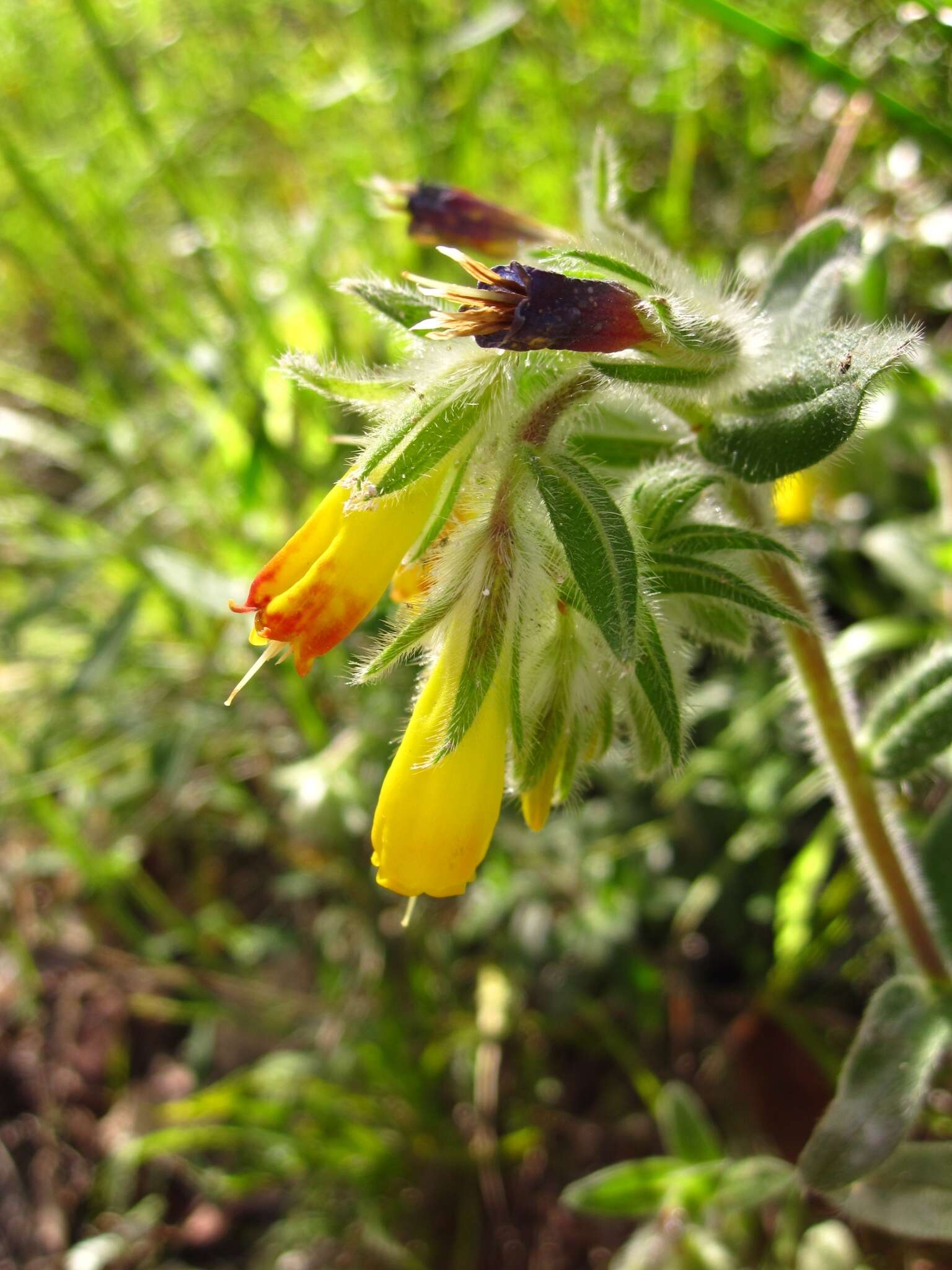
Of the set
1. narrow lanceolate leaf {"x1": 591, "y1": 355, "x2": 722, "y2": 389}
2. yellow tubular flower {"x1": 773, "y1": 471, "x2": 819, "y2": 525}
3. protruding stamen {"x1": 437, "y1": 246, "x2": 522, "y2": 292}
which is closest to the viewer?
protruding stamen {"x1": 437, "y1": 246, "x2": 522, "y2": 292}

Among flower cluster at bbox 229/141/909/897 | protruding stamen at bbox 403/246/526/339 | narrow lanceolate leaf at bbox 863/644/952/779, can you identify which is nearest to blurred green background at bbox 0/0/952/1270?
narrow lanceolate leaf at bbox 863/644/952/779

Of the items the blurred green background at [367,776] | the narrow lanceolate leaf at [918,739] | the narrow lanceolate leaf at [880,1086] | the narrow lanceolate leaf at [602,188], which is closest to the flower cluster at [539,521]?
the narrow lanceolate leaf at [602,188]

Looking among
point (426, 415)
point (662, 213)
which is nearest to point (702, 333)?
point (426, 415)

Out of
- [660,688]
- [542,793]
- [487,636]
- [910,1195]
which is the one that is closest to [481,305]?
[487,636]

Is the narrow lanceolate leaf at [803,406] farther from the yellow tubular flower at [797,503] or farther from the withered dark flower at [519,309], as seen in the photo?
the yellow tubular flower at [797,503]

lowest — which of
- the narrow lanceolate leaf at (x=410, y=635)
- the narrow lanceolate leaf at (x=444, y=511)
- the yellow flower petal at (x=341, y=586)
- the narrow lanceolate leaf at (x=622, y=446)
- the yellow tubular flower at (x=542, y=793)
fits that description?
the yellow tubular flower at (x=542, y=793)

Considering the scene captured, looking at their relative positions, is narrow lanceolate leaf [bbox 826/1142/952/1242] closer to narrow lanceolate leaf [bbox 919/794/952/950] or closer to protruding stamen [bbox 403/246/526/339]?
narrow lanceolate leaf [bbox 919/794/952/950]

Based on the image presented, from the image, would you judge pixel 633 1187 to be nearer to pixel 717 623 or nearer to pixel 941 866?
pixel 941 866
